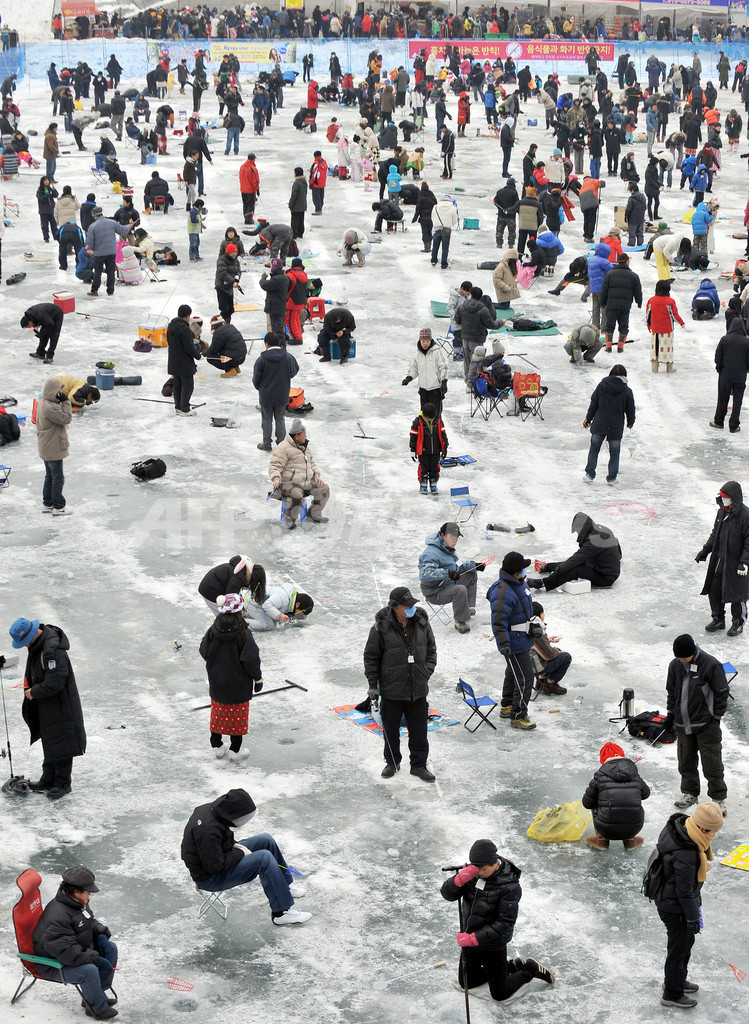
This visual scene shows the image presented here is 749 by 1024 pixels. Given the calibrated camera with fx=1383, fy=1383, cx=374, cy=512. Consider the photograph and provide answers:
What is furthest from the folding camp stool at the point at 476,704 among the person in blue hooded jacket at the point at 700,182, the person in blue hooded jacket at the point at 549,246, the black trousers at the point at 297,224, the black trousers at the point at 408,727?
the person in blue hooded jacket at the point at 700,182

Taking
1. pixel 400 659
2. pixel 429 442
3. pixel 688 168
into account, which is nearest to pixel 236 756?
pixel 400 659

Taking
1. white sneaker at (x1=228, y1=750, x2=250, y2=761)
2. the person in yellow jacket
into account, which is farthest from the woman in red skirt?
the person in yellow jacket

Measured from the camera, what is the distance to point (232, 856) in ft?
26.8

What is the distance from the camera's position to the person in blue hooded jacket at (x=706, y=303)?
2300 cm

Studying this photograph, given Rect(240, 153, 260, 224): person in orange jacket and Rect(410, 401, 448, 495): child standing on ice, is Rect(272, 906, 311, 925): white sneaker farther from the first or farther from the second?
Rect(240, 153, 260, 224): person in orange jacket

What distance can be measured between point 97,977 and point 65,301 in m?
16.8

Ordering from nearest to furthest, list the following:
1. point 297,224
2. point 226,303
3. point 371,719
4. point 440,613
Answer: point 371,719, point 440,613, point 226,303, point 297,224

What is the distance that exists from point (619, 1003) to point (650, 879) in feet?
2.42

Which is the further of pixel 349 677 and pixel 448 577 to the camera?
pixel 448 577

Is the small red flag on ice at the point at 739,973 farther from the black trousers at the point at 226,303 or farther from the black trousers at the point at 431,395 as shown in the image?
the black trousers at the point at 226,303

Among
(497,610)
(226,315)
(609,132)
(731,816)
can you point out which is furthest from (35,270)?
(731,816)

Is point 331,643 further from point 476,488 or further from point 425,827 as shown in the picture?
point 476,488

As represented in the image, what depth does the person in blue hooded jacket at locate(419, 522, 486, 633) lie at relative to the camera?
12234mm

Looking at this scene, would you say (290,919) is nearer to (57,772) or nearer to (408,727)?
(408,727)
